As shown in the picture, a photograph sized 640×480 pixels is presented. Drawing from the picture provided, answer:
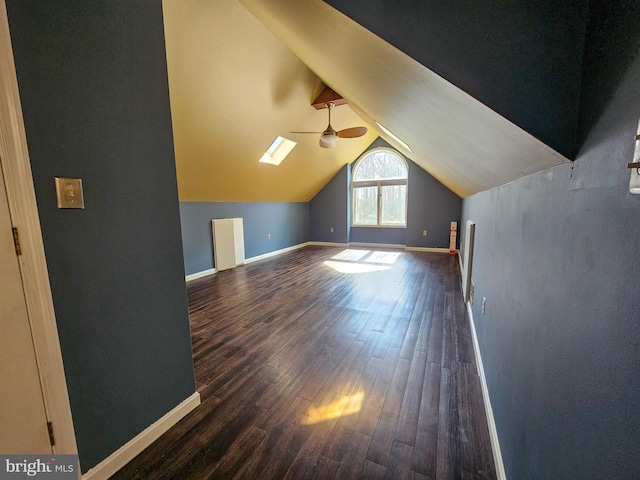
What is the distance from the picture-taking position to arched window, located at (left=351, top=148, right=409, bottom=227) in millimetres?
6547

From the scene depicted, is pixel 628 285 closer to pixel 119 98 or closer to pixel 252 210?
pixel 119 98

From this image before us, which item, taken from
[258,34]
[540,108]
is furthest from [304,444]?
[258,34]

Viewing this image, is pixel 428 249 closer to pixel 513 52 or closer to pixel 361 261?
pixel 361 261

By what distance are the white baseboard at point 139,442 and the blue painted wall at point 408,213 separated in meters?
5.89

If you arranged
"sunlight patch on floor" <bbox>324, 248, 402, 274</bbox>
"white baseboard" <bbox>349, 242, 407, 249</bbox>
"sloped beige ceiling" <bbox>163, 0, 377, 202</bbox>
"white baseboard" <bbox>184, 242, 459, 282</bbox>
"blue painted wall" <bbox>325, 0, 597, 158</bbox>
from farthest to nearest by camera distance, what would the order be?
"white baseboard" <bbox>349, 242, 407, 249</bbox> < "sunlight patch on floor" <bbox>324, 248, 402, 274</bbox> < "white baseboard" <bbox>184, 242, 459, 282</bbox> < "sloped beige ceiling" <bbox>163, 0, 377, 202</bbox> < "blue painted wall" <bbox>325, 0, 597, 158</bbox>

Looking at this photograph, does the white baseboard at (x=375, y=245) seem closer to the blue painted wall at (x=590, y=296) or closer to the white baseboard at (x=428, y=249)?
the white baseboard at (x=428, y=249)

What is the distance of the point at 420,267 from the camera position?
471 centimetres

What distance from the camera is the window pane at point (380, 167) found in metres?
6.51

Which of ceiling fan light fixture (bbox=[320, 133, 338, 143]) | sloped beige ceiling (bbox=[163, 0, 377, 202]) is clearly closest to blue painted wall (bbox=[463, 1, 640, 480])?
sloped beige ceiling (bbox=[163, 0, 377, 202])

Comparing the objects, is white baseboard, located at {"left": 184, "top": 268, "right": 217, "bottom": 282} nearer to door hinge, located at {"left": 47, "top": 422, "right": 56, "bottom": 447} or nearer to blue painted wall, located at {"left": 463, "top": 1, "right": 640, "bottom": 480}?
door hinge, located at {"left": 47, "top": 422, "right": 56, "bottom": 447}

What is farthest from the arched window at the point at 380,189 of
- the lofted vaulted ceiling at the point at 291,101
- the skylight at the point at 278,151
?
the skylight at the point at 278,151

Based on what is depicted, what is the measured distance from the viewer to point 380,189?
682 centimetres

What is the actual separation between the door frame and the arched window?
6482 millimetres

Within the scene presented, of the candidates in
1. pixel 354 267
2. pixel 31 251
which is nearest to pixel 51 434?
pixel 31 251
